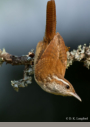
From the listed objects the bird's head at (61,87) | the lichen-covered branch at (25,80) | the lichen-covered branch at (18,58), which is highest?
the lichen-covered branch at (18,58)

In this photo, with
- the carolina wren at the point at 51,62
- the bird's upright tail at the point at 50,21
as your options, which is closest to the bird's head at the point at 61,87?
the carolina wren at the point at 51,62

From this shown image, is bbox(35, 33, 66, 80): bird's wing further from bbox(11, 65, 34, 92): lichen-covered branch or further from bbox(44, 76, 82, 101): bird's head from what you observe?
bbox(11, 65, 34, 92): lichen-covered branch

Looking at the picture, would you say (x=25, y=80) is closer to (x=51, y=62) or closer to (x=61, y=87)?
(x=51, y=62)

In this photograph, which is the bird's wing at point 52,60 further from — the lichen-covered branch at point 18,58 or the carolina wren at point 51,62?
the lichen-covered branch at point 18,58

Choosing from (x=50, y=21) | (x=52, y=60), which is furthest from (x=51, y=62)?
(x=50, y=21)

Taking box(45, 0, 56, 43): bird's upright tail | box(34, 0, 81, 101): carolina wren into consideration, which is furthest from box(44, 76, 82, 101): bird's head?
box(45, 0, 56, 43): bird's upright tail

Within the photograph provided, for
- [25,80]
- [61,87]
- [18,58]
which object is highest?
[18,58]

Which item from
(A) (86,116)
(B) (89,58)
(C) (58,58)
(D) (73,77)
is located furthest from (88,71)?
(C) (58,58)
